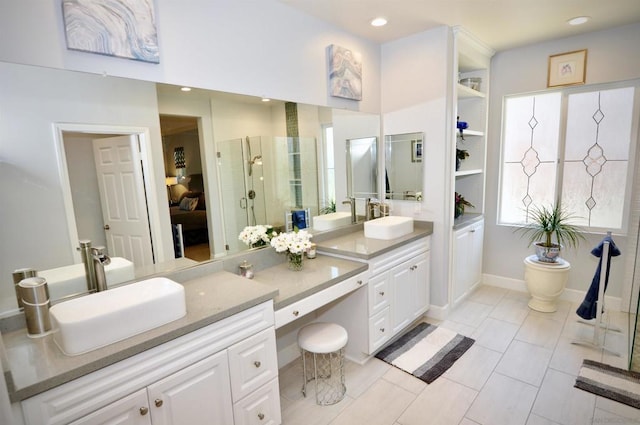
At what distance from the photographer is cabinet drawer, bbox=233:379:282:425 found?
1618mm

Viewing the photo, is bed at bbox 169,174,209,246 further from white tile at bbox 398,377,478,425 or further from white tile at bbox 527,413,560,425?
white tile at bbox 527,413,560,425

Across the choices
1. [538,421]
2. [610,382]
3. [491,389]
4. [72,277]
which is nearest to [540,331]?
[610,382]

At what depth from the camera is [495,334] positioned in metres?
2.88

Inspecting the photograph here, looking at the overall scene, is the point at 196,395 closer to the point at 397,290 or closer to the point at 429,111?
the point at 397,290

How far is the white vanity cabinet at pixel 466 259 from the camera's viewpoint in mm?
3225

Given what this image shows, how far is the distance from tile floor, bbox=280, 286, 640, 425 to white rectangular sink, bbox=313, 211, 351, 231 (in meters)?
1.11

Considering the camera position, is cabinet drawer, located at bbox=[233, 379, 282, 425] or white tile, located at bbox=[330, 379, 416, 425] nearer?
cabinet drawer, located at bbox=[233, 379, 282, 425]

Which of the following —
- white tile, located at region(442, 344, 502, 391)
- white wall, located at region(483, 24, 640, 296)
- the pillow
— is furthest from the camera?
white wall, located at region(483, 24, 640, 296)

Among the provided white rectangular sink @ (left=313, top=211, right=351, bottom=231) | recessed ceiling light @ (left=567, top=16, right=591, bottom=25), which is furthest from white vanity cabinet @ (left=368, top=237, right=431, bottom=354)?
recessed ceiling light @ (left=567, top=16, right=591, bottom=25)

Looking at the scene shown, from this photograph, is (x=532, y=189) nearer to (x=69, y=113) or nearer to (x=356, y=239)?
(x=356, y=239)

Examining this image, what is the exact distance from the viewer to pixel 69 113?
1.51 meters

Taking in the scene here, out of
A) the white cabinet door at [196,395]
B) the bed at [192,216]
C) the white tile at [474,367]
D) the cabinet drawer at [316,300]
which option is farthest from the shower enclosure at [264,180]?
the white tile at [474,367]

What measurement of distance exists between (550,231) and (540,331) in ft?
3.16

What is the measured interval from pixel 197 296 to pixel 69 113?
1034mm
